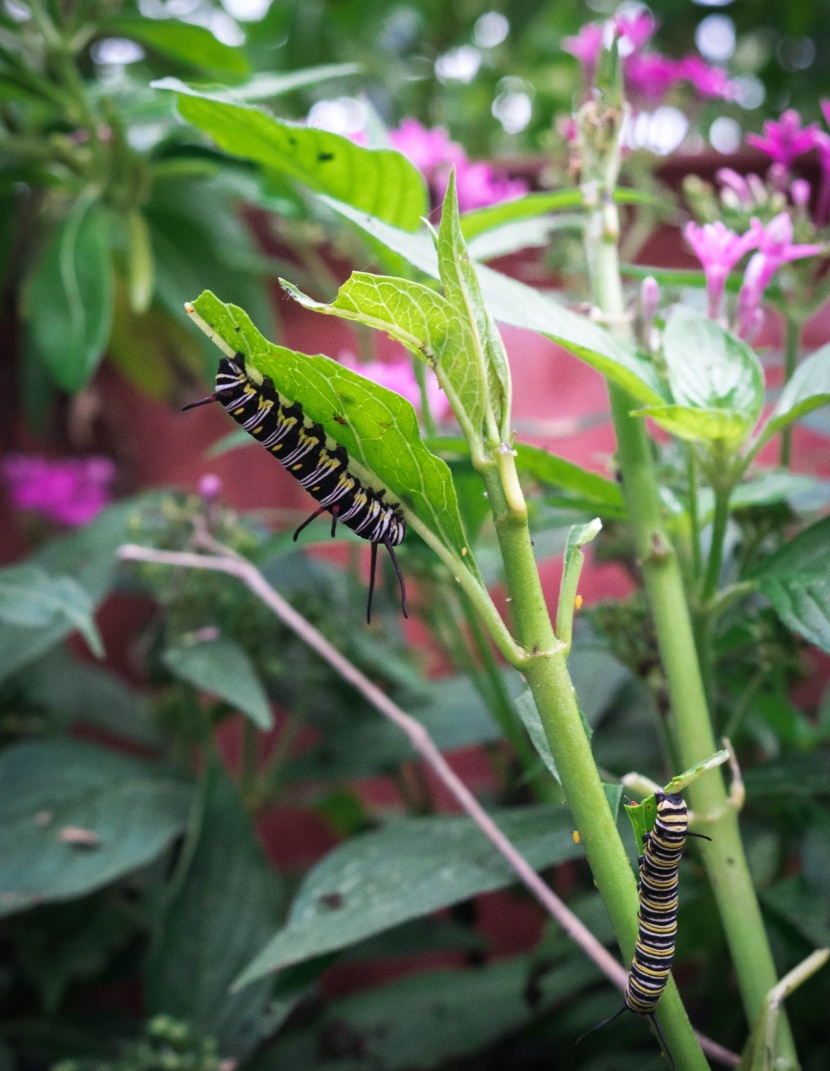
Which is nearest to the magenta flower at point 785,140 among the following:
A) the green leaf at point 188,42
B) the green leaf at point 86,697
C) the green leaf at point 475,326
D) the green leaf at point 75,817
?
the green leaf at point 475,326

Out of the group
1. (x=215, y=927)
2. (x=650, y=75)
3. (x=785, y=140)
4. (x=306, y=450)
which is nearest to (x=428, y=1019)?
(x=215, y=927)

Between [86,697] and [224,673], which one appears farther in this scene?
→ [86,697]

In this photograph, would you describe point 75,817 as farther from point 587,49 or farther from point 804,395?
point 587,49

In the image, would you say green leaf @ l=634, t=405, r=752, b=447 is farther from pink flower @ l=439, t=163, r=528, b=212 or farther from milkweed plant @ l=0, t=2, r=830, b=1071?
pink flower @ l=439, t=163, r=528, b=212

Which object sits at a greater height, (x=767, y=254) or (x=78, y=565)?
(x=767, y=254)

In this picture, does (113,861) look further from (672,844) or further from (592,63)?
(592,63)

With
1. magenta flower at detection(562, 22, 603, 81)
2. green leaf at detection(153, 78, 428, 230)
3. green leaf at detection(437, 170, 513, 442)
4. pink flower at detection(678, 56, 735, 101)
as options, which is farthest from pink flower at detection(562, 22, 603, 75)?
green leaf at detection(437, 170, 513, 442)
